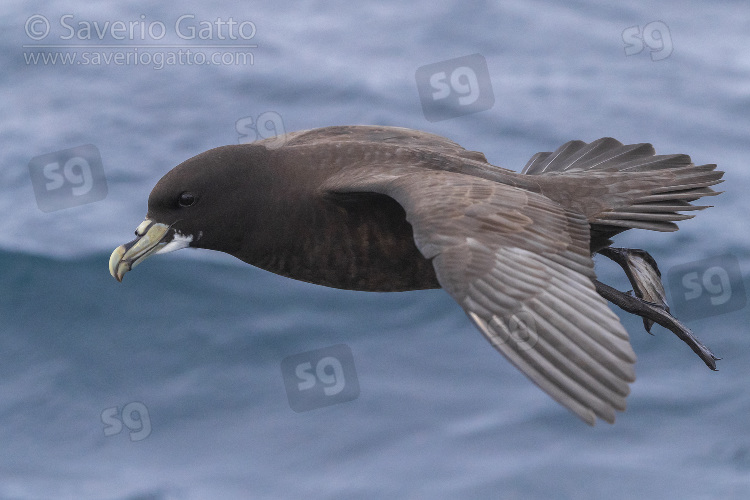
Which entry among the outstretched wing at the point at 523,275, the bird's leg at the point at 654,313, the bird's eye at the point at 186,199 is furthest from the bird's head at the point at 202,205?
the bird's leg at the point at 654,313

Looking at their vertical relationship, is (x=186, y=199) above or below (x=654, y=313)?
above

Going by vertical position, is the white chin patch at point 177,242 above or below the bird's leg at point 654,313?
above

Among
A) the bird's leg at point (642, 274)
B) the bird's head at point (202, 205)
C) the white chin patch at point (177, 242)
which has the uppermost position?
the bird's head at point (202, 205)

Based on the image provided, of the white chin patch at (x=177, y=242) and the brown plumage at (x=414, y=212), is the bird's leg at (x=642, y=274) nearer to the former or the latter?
the brown plumage at (x=414, y=212)

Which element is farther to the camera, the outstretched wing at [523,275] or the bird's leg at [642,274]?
the bird's leg at [642,274]

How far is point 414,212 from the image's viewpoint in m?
5.12

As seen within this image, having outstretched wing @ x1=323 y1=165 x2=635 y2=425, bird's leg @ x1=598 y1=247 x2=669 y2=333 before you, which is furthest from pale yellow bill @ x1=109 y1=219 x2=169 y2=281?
bird's leg @ x1=598 y1=247 x2=669 y2=333

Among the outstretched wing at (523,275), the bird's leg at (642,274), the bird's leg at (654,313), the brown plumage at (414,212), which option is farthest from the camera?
the bird's leg at (642,274)

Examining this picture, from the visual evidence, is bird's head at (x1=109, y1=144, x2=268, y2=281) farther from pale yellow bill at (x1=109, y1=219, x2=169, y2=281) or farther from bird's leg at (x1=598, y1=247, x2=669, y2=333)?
bird's leg at (x1=598, y1=247, x2=669, y2=333)

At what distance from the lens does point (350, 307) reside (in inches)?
488

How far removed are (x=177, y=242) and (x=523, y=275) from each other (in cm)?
187

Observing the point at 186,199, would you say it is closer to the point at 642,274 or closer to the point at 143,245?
the point at 143,245

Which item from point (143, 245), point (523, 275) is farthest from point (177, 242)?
point (523, 275)

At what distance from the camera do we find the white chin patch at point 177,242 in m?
5.87
